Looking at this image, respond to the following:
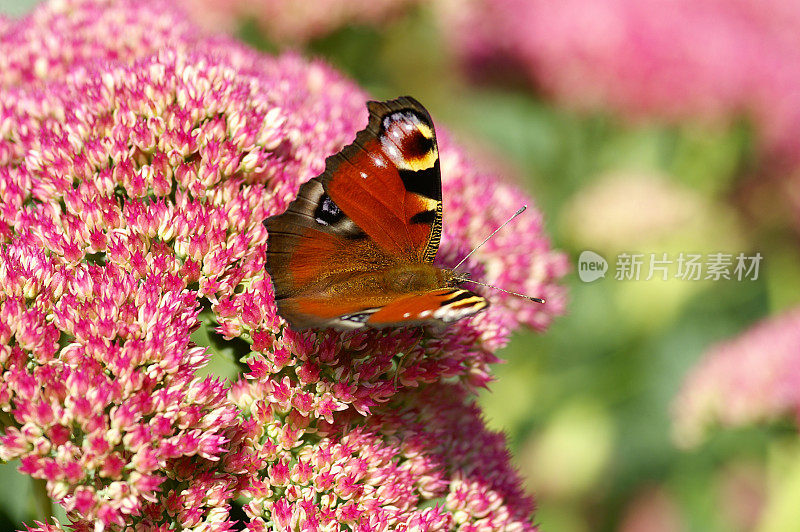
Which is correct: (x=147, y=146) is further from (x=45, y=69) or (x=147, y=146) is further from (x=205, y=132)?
(x=45, y=69)

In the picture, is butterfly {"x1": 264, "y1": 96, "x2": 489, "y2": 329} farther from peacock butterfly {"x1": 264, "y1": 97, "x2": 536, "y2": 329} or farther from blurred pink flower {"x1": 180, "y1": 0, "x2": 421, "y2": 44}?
blurred pink flower {"x1": 180, "y1": 0, "x2": 421, "y2": 44}

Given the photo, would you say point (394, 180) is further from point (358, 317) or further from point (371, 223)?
point (358, 317)

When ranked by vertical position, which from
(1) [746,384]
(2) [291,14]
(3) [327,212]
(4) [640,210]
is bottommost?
(3) [327,212]

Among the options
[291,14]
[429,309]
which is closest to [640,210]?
[291,14]

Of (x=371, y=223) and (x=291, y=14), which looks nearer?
(x=371, y=223)

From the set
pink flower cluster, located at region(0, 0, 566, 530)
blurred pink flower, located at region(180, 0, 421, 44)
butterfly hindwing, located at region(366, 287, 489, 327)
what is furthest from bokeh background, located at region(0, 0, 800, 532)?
butterfly hindwing, located at region(366, 287, 489, 327)

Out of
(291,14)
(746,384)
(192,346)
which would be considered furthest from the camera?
(291,14)

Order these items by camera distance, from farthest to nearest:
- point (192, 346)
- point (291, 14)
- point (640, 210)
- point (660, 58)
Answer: point (660, 58) → point (640, 210) → point (291, 14) → point (192, 346)

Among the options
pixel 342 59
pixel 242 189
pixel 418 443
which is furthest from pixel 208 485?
pixel 342 59
